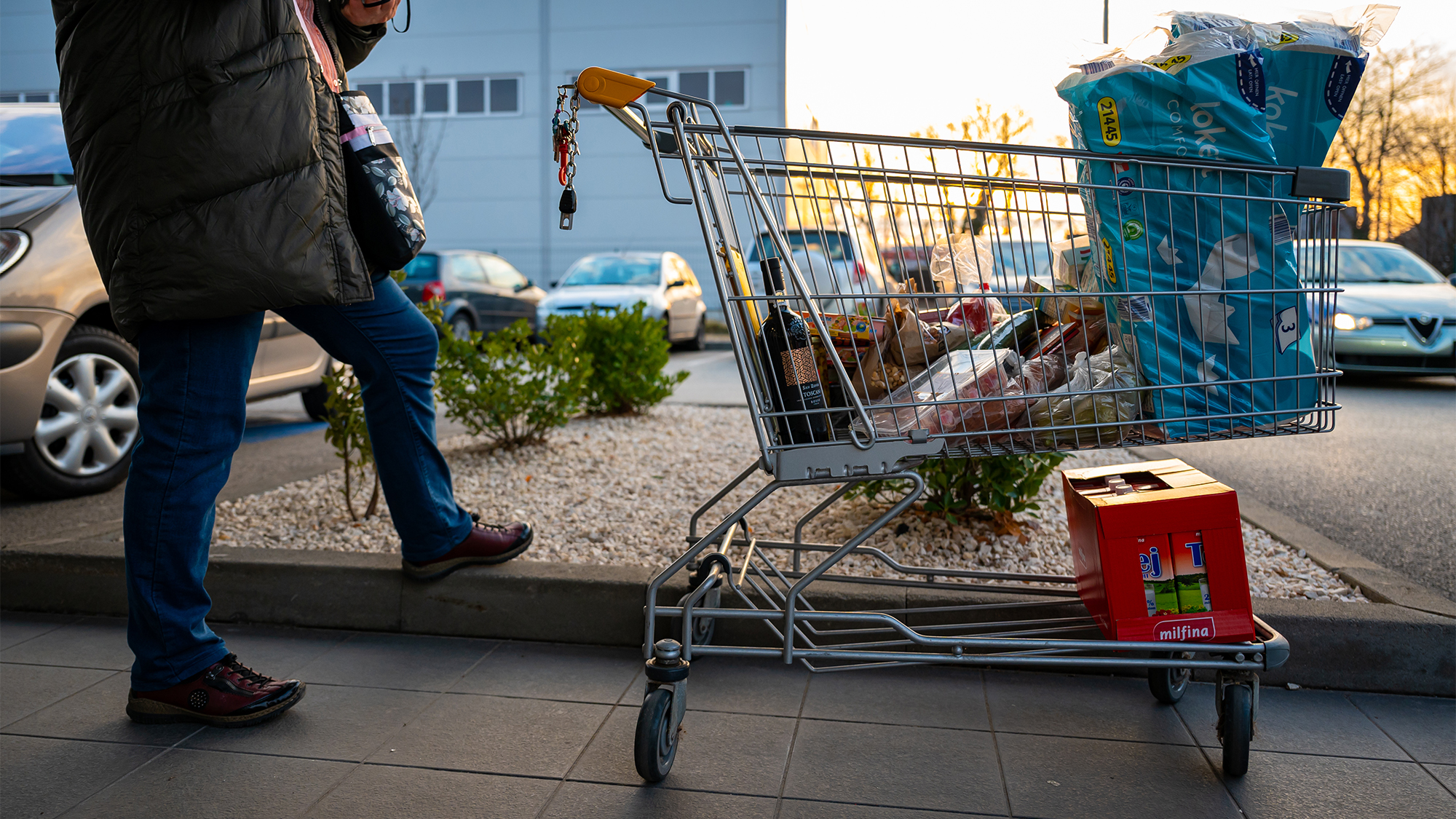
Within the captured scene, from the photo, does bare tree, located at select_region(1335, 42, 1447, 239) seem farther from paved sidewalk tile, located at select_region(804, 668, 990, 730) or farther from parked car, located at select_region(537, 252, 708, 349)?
paved sidewalk tile, located at select_region(804, 668, 990, 730)

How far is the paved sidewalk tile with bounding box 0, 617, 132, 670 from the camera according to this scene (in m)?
2.71

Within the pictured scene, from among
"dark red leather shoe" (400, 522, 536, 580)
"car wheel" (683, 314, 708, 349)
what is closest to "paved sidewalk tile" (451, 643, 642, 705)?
"dark red leather shoe" (400, 522, 536, 580)

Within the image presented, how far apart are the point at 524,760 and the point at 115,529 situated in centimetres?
223

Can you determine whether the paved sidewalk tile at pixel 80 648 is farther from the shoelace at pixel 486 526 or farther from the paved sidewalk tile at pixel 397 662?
the shoelace at pixel 486 526

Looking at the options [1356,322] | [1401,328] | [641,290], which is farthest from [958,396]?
[641,290]

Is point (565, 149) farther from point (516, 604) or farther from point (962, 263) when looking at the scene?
point (516, 604)

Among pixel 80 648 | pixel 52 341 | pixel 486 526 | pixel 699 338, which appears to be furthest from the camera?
pixel 699 338

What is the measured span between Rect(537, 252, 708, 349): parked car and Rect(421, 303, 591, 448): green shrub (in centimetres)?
765

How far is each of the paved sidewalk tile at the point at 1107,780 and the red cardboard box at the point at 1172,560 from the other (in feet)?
0.90

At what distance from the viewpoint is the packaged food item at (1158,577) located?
2.26 metres

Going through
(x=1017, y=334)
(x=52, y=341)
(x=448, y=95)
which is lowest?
(x=1017, y=334)

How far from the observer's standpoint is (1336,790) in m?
2.09

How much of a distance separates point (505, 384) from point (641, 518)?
4.62 ft

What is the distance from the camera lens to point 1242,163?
7.22 feet
